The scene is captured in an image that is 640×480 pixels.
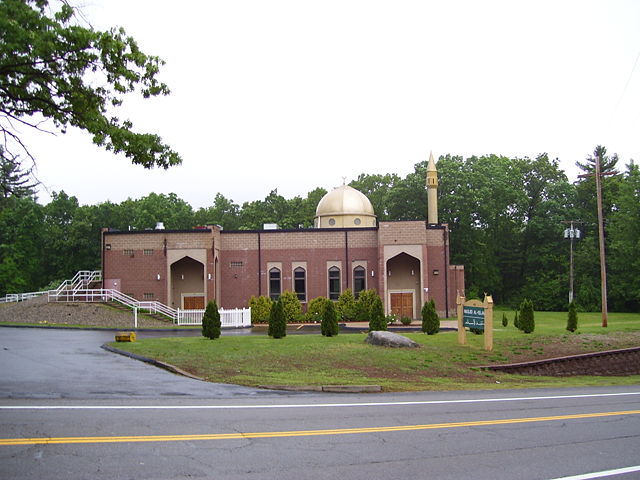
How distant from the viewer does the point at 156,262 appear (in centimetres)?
4638

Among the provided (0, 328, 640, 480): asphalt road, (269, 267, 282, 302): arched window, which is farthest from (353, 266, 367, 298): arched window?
(0, 328, 640, 480): asphalt road

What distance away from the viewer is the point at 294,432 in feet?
32.3

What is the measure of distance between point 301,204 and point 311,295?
3276 cm

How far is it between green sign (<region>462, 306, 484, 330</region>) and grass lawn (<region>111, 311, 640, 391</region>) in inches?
31.3

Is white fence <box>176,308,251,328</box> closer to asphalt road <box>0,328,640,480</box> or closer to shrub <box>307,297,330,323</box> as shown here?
shrub <box>307,297,330,323</box>

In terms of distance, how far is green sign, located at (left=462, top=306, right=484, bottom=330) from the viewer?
24969 millimetres

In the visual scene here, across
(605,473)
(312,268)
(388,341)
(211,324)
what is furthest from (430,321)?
(312,268)

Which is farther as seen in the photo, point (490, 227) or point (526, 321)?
point (490, 227)

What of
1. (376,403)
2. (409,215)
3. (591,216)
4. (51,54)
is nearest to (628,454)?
(376,403)

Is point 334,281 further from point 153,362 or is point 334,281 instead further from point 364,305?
point 153,362

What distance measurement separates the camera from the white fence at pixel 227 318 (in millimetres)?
38219

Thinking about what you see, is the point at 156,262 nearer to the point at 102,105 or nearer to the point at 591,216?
the point at 102,105

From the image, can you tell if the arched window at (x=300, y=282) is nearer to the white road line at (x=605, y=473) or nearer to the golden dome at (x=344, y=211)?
the golden dome at (x=344, y=211)

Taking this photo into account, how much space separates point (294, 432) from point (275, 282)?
38656 millimetres
